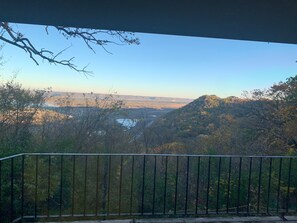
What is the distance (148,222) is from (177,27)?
2025 millimetres

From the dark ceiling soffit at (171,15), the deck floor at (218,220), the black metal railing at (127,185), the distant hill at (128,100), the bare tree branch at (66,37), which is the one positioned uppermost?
the bare tree branch at (66,37)

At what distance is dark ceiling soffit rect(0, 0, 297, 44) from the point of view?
1995mm

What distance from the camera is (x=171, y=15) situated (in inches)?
85.4

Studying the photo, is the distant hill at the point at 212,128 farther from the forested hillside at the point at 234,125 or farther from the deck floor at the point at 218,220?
the deck floor at the point at 218,220

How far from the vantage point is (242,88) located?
11.5 metres

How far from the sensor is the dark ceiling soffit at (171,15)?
6.55 feet

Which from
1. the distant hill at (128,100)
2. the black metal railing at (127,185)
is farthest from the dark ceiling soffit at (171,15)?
the distant hill at (128,100)

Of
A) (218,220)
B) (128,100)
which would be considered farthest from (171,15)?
(128,100)

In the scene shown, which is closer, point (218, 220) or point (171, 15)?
point (171, 15)

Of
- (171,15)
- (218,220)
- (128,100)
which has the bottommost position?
(218,220)

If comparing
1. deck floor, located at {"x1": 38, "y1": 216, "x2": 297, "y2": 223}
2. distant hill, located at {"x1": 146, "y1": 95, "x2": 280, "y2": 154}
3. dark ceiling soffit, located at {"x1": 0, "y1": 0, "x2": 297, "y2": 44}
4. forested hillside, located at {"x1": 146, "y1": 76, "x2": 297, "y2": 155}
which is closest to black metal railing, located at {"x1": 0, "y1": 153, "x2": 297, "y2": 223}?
distant hill, located at {"x1": 146, "y1": 95, "x2": 280, "y2": 154}

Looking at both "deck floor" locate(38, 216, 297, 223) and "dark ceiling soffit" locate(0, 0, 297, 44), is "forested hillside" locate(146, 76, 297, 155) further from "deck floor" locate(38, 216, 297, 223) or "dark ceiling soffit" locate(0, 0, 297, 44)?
"dark ceiling soffit" locate(0, 0, 297, 44)

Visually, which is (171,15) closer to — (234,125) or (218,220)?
(218,220)

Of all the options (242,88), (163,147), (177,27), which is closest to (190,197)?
(163,147)
